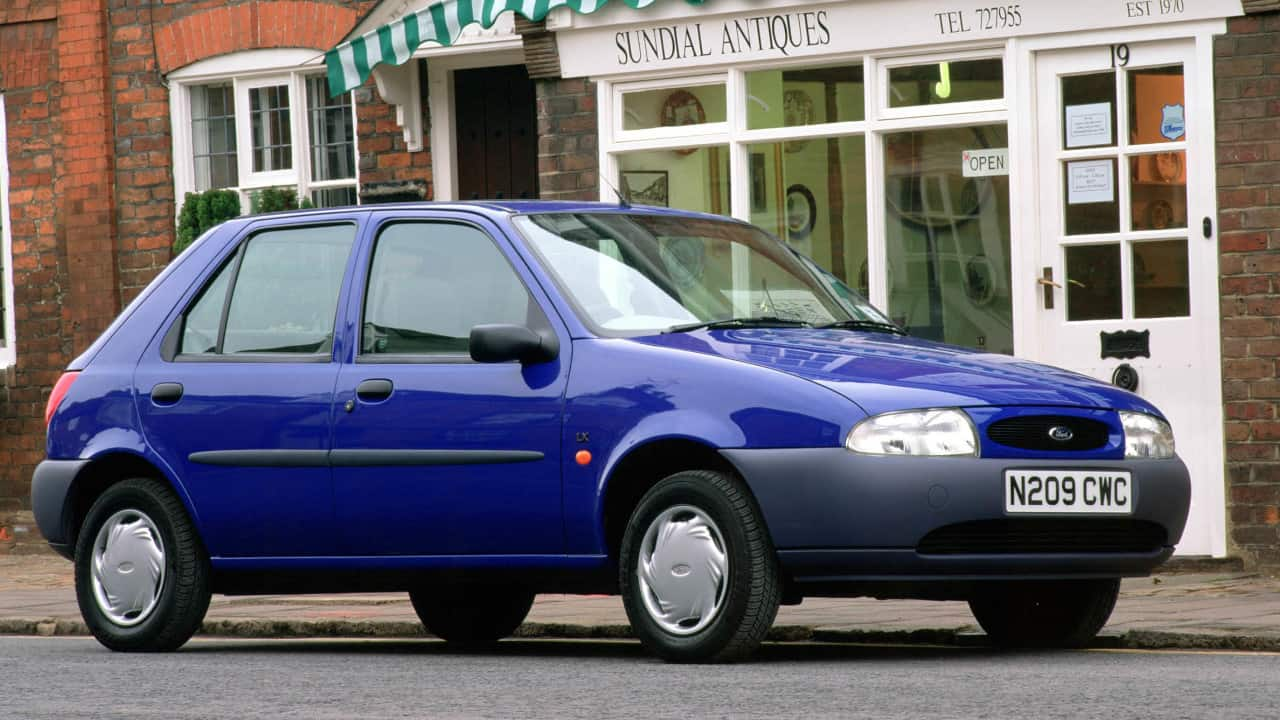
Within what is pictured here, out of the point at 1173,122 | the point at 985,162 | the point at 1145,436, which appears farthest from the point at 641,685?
the point at 985,162

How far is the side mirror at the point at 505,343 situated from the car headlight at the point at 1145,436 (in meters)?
1.93

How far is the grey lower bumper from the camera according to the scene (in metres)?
8.87

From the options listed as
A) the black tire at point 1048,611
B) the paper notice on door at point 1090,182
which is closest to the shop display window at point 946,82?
the paper notice on door at point 1090,182

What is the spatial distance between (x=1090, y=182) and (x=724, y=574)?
5.69 metres

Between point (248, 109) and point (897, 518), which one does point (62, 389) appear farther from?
point (248, 109)

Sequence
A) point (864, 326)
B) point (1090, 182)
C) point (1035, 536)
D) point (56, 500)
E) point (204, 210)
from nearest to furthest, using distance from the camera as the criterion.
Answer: point (1035, 536)
point (864, 326)
point (56, 500)
point (1090, 182)
point (204, 210)

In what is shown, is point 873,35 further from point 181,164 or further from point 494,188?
point 181,164

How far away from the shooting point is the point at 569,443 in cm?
756

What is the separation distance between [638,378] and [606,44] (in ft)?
21.6

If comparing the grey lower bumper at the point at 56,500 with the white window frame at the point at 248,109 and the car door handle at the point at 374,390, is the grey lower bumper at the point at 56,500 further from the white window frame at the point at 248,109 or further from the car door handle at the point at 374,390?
the white window frame at the point at 248,109

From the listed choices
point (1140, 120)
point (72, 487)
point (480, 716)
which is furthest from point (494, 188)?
point (480, 716)

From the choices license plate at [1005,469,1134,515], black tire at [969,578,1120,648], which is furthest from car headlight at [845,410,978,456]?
black tire at [969,578,1120,648]

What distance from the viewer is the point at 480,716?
6066 mm

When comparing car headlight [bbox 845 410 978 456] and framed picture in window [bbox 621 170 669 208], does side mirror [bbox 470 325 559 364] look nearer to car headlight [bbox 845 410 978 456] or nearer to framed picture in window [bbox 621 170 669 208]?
car headlight [bbox 845 410 978 456]
